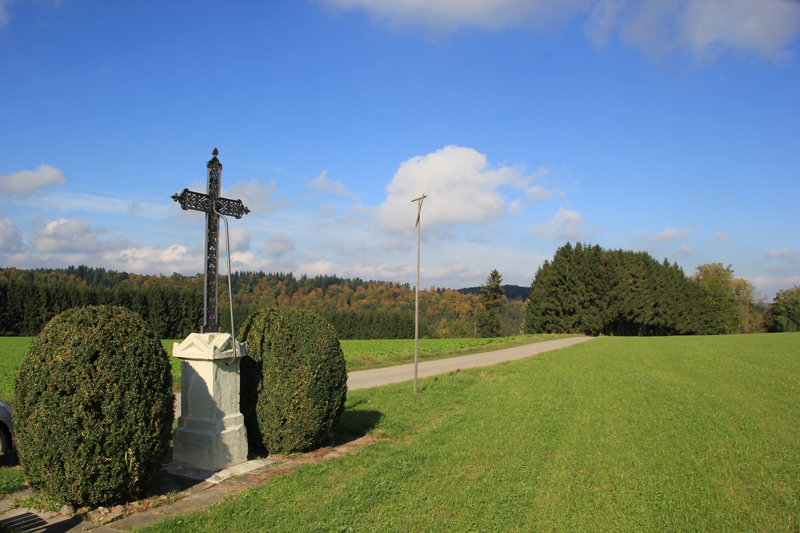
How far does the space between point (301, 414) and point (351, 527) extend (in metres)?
2.21

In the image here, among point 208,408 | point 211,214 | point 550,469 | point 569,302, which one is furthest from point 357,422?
point 569,302

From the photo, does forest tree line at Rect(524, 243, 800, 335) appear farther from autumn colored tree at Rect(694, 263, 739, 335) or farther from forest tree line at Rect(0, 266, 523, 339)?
forest tree line at Rect(0, 266, 523, 339)

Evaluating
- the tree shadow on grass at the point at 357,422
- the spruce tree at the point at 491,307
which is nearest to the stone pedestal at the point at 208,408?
the tree shadow on grass at the point at 357,422

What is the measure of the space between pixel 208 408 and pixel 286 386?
0.99m

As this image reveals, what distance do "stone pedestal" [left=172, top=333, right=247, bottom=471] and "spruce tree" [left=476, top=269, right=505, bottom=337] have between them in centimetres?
5699

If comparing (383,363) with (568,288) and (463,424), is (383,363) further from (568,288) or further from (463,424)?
(568,288)

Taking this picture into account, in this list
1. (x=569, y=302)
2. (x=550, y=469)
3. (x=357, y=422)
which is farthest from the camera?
(x=569, y=302)

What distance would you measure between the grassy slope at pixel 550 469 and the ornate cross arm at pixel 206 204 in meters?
4.03

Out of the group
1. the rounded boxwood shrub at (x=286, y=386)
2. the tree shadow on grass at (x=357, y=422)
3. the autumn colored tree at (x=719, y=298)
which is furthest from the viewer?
the autumn colored tree at (x=719, y=298)

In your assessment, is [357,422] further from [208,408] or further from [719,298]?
[719,298]

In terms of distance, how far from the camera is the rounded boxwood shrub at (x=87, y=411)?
3943 millimetres

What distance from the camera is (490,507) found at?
4586 millimetres

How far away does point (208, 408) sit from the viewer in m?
5.57

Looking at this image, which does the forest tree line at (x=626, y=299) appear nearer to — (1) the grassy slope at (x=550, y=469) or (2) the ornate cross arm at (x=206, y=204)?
(1) the grassy slope at (x=550, y=469)
